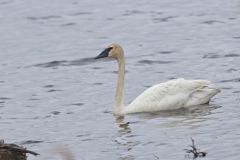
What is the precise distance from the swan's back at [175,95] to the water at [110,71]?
0.66 feet

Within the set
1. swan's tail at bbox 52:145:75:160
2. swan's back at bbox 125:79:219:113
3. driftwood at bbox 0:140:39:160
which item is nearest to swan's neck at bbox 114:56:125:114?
swan's back at bbox 125:79:219:113

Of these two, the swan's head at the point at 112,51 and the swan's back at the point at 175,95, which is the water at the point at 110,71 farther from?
the swan's head at the point at 112,51

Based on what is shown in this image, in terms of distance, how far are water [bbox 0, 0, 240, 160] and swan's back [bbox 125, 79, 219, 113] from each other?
0.20 metres

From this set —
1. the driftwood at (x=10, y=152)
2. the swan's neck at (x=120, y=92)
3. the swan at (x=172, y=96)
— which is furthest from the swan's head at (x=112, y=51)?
the driftwood at (x=10, y=152)

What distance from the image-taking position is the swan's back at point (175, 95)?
15.0 metres

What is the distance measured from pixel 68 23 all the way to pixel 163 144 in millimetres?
11132

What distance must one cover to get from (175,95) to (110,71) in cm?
315

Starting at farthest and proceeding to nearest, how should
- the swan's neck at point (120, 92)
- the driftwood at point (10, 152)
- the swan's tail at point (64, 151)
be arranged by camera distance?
the swan's neck at point (120, 92) < the driftwood at point (10, 152) < the swan's tail at point (64, 151)

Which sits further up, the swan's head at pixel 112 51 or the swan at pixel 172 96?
the swan's head at pixel 112 51

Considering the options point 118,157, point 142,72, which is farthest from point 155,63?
point 118,157

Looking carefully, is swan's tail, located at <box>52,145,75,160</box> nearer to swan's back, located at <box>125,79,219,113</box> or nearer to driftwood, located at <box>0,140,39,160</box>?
driftwood, located at <box>0,140,39,160</box>

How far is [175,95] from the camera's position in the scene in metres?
15.0

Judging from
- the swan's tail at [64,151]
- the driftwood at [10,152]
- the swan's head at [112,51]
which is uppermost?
the swan's tail at [64,151]

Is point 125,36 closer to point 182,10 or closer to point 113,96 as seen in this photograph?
point 182,10
